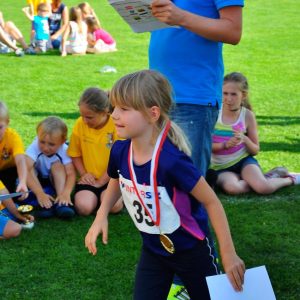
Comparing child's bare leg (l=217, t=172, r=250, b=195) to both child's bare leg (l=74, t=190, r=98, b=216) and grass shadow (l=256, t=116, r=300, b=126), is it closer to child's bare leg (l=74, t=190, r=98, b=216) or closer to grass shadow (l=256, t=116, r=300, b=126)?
child's bare leg (l=74, t=190, r=98, b=216)

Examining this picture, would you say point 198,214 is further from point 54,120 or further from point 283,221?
point 54,120

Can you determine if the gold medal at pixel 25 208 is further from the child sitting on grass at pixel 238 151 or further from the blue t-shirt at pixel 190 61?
the blue t-shirt at pixel 190 61

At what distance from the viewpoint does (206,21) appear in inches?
116

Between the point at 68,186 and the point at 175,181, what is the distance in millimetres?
2647

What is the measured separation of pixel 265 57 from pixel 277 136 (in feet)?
18.8

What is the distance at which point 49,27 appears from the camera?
46.7 ft

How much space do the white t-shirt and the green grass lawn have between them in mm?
607

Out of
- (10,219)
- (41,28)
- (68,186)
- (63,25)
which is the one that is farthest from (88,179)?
(63,25)

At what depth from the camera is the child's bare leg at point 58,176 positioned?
5.10 metres

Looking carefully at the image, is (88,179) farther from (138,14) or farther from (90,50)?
(90,50)

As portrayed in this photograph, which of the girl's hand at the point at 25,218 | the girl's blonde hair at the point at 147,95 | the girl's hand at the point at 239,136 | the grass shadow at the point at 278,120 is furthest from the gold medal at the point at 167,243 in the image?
the grass shadow at the point at 278,120

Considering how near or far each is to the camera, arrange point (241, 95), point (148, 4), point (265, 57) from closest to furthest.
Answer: point (148, 4), point (241, 95), point (265, 57)

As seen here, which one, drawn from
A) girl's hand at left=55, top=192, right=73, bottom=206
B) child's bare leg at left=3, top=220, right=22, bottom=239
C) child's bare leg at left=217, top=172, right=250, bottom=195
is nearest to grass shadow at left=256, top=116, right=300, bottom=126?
child's bare leg at left=217, top=172, right=250, bottom=195

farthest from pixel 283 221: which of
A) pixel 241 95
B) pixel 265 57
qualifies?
pixel 265 57
